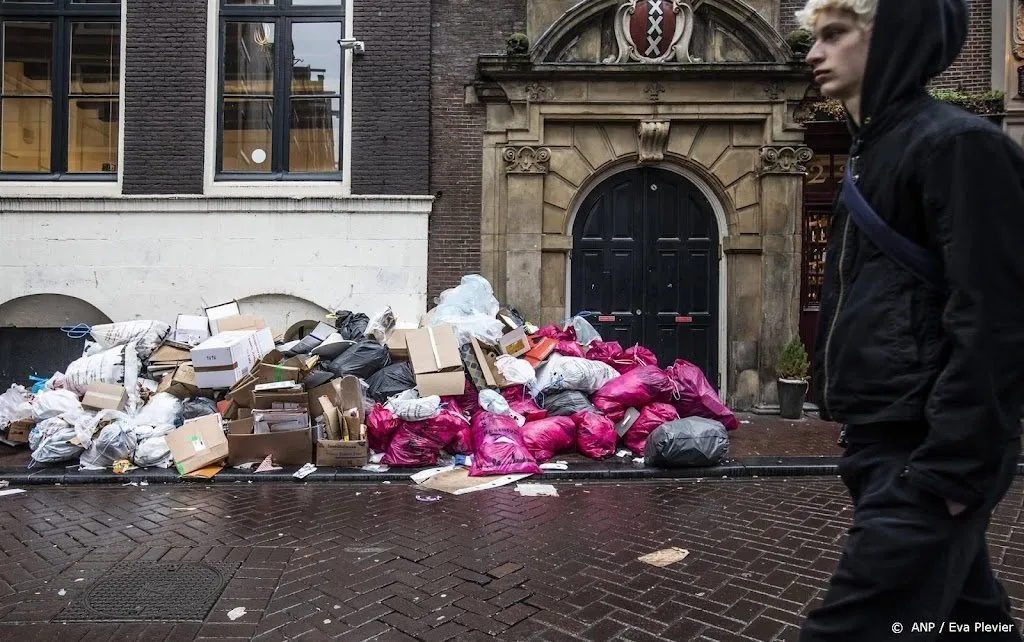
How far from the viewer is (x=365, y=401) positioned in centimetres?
686

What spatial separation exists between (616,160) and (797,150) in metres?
2.46

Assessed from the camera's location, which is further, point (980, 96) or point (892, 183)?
point (980, 96)

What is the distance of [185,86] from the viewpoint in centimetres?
976

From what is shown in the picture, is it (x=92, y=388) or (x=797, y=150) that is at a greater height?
(x=797, y=150)

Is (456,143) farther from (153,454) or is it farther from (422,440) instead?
(153,454)

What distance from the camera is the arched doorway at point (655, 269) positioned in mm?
9734

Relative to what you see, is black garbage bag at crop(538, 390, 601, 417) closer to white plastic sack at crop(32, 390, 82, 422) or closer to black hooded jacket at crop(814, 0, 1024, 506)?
white plastic sack at crop(32, 390, 82, 422)

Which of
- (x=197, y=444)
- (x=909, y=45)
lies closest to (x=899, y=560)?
(x=909, y=45)

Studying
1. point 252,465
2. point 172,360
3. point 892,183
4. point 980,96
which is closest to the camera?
point 892,183

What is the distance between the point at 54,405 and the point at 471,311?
450cm

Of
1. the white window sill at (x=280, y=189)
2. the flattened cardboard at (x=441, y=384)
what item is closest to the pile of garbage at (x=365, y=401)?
the flattened cardboard at (x=441, y=384)

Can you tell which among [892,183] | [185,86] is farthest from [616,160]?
[892,183]

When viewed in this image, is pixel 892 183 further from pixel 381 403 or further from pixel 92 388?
pixel 92 388

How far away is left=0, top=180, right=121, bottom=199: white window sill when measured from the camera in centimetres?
980
